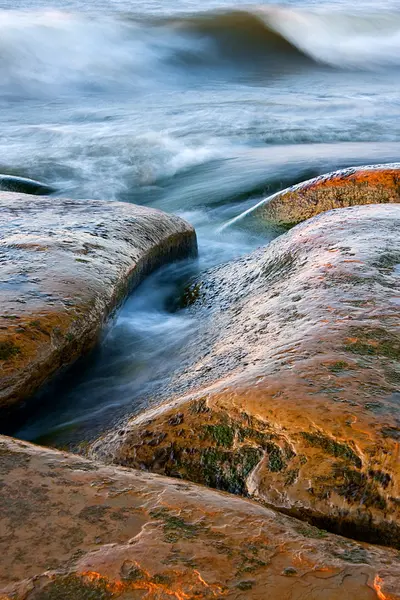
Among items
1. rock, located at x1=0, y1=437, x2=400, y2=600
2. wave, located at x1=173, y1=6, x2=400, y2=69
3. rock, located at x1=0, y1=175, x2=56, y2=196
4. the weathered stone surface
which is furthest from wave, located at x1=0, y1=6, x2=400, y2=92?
rock, located at x1=0, y1=437, x2=400, y2=600

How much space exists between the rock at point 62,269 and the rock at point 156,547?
0.99 m

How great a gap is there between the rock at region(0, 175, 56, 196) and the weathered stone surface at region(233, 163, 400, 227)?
2.77 m

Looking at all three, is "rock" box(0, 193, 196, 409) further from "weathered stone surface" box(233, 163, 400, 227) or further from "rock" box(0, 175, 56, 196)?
"rock" box(0, 175, 56, 196)

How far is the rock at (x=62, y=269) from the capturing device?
9.26 ft

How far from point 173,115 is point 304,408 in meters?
10.3

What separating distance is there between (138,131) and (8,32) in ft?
25.9

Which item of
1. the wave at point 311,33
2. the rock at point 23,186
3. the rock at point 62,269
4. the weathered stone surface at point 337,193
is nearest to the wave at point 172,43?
the wave at point 311,33

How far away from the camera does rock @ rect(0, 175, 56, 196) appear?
677 cm

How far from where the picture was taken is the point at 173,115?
1169cm

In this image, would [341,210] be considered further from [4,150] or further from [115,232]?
[4,150]

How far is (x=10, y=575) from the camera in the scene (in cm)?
144

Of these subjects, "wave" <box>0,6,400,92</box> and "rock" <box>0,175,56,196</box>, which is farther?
"wave" <box>0,6,400,92</box>

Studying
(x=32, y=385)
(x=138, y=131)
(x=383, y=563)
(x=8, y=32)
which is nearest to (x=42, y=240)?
(x=32, y=385)

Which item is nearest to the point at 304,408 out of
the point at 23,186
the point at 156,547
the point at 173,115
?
the point at 156,547
